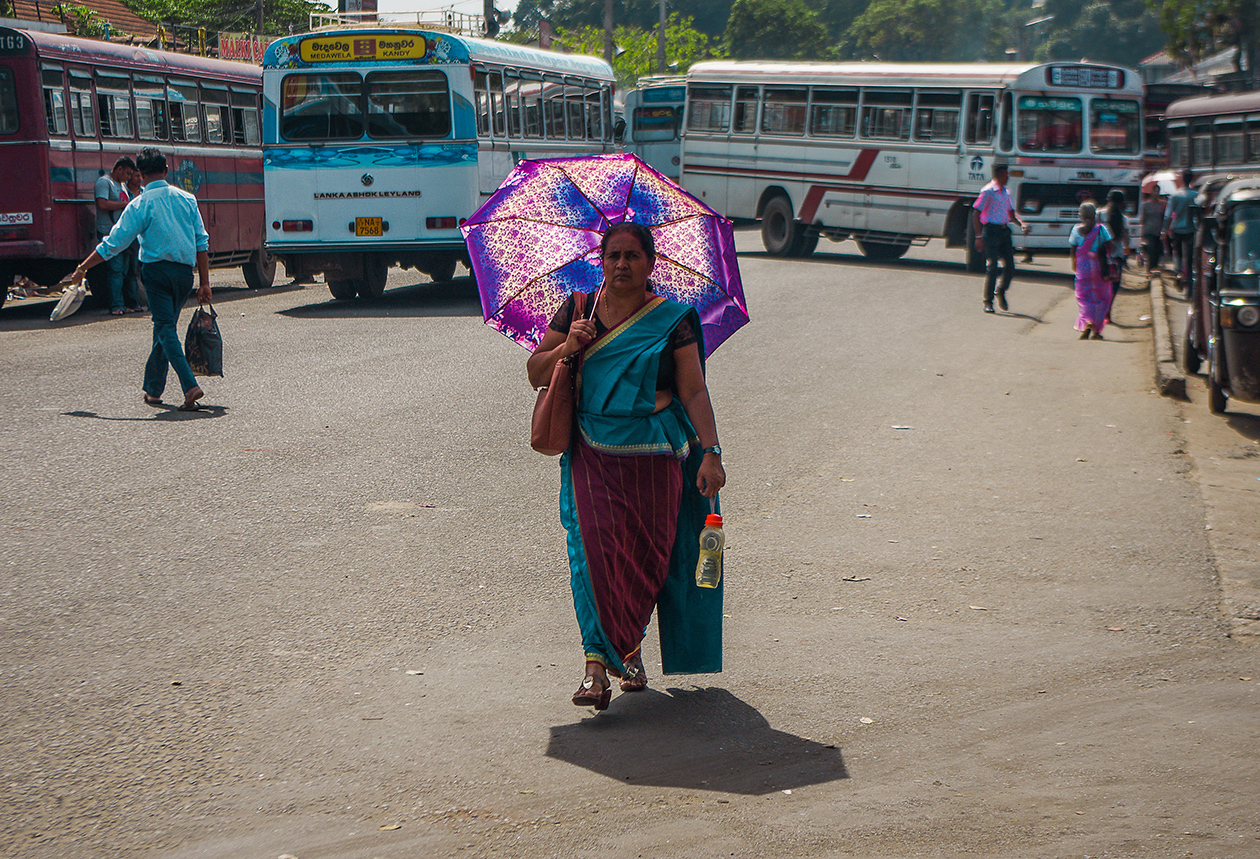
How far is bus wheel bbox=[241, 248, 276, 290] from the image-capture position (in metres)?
20.9

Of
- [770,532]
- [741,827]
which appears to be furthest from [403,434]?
[741,827]

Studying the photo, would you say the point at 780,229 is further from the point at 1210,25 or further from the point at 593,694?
the point at 1210,25

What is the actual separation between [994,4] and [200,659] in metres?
129

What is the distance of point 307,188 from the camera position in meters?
17.0

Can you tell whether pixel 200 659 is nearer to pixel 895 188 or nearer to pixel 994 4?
pixel 895 188

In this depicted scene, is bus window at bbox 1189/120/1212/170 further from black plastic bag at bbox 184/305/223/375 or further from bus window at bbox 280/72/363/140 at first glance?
black plastic bag at bbox 184/305/223/375

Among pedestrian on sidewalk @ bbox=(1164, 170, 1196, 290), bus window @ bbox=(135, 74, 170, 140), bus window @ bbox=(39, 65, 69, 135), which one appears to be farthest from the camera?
pedestrian on sidewalk @ bbox=(1164, 170, 1196, 290)

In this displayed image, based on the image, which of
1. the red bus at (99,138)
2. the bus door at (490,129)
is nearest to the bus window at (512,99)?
the bus door at (490,129)

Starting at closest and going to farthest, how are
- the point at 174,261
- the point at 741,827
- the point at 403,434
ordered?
the point at 741,827
the point at 403,434
the point at 174,261

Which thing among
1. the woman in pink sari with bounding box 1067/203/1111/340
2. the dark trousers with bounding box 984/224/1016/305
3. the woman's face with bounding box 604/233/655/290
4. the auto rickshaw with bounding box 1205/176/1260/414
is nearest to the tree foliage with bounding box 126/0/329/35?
the dark trousers with bounding box 984/224/1016/305

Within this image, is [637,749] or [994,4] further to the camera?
[994,4]

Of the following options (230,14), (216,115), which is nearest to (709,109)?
(216,115)

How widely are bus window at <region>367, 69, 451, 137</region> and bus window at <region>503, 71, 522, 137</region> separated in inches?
54.9

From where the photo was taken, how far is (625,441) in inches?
167
